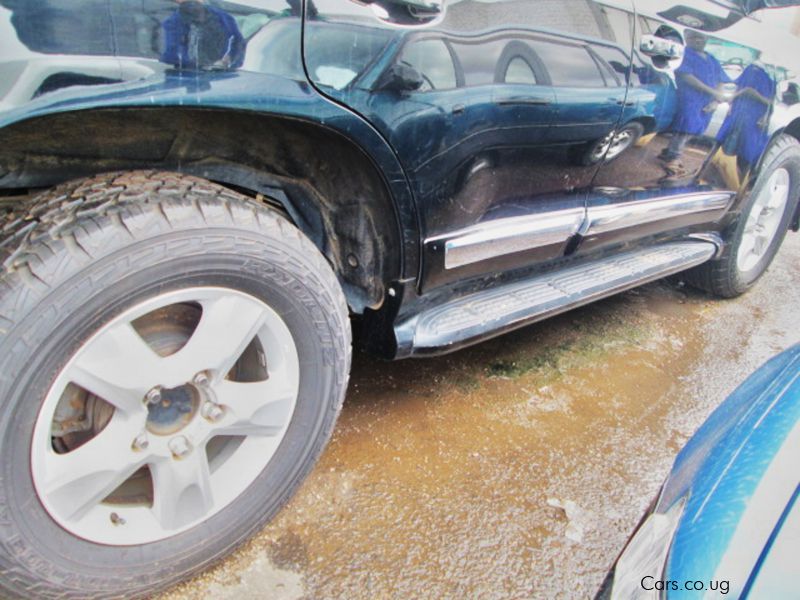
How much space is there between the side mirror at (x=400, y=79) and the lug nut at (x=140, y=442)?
0.93 metres

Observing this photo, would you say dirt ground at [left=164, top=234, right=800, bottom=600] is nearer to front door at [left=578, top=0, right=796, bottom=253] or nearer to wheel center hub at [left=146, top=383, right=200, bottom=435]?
wheel center hub at [left=146, top=383, right=200, bottom=435]

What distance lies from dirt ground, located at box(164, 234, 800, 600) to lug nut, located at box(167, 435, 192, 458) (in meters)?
0.37

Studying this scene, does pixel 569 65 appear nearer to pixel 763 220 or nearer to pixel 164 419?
pixel 164 419

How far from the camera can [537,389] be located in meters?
2.35

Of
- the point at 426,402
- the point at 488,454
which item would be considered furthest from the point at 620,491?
the point at 426,402

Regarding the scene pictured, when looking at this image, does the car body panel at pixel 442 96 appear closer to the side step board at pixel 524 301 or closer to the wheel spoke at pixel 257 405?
the side step board at pixel 524 301

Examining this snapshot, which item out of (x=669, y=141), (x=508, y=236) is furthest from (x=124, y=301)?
(x=669, y=141)

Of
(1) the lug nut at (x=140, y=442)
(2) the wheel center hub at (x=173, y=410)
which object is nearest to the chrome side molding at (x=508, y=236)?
(2) the wheel center hub at (x=173, y=410)

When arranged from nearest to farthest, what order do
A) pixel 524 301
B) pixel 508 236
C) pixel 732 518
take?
pixel 732 518, pixel 508 236, pixel 524 301

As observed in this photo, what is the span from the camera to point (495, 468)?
191cm

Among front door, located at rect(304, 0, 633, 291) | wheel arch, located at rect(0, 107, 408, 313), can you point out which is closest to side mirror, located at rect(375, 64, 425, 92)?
front door, located at rect(304, 0, 633, 291)

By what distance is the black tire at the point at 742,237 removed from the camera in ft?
9.93

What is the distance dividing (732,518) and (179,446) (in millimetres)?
1078

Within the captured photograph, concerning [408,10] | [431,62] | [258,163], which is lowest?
[258,163]
